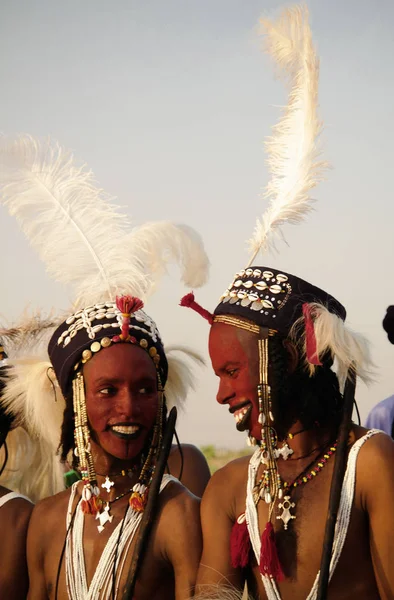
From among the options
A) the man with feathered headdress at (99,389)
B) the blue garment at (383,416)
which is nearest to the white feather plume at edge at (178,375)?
the man with feathered headdress at (99,389)

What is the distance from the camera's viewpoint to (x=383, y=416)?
21.1 feet

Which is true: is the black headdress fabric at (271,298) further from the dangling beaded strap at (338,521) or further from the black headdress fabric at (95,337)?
the dangling beaded strap at (338,521)

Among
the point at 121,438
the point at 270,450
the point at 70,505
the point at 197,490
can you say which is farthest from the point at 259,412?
the point at 197,490

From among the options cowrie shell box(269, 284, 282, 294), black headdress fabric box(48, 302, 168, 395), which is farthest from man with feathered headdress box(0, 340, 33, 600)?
cowrie shell box(269, 284, 282, 294)

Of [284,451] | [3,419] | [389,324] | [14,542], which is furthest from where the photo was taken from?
[389,324]

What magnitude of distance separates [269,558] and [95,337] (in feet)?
4.42

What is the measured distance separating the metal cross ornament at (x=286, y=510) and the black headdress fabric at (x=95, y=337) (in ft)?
3.10

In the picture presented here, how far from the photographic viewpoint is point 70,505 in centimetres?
452

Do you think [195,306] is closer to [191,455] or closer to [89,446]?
[89,446]

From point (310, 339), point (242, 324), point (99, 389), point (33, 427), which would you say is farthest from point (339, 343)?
point (33, 427)

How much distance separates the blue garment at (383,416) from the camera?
6.38 meters

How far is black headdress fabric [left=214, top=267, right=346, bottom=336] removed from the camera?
13.5ft

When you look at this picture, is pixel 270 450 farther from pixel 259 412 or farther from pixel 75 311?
pixel 75 311

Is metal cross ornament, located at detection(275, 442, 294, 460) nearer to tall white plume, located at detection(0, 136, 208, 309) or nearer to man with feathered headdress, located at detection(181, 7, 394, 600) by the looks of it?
man with feathered headdress, located at detection(181, 7, 394, 600)
